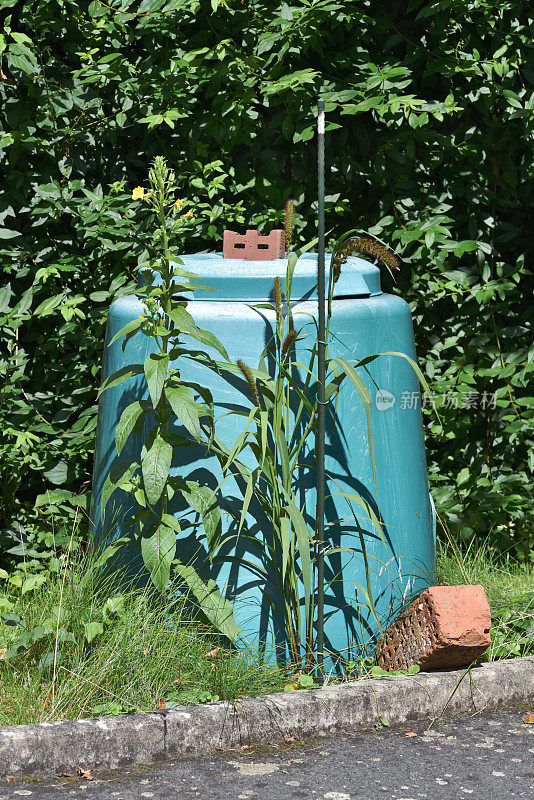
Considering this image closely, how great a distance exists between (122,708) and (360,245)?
135 centimetres

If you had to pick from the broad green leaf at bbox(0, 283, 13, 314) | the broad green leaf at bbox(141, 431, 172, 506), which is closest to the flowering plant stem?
the broad green leaf at bbox(141, 431, 172, 506)

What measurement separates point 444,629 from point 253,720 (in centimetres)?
57

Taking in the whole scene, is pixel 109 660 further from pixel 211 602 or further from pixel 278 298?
pixel 278 298

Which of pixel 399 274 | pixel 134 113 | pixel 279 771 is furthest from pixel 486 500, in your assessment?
pixel 134 113

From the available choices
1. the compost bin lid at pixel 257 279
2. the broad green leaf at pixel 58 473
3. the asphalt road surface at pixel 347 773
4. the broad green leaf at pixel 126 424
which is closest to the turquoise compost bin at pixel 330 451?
the compost bin lid at pixel 257 279

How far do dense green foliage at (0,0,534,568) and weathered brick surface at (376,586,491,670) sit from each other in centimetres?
Result: 111

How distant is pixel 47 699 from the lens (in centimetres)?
241

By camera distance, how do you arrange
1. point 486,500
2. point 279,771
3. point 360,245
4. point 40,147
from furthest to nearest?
point 486,500
point 40,147
point 360,245
point 279,771

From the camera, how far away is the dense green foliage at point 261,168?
346 cm

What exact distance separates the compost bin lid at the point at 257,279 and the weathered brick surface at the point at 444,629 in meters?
0.91

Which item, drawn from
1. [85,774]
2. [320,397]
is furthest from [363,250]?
[85,774]

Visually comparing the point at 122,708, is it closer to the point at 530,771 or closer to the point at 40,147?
the point at 530,771

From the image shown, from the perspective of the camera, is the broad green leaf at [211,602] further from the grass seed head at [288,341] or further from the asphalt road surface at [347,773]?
the grass seed head at [288,341]
